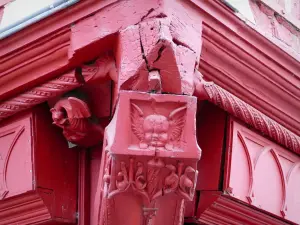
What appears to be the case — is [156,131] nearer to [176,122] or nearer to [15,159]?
[176,122]

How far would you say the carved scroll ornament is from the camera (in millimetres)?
3002

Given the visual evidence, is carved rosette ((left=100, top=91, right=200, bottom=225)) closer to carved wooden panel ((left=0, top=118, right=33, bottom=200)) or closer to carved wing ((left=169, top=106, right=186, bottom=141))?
carved wing ((left=169, top=106, right=186, bottom=141))

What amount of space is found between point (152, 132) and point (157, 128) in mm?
20

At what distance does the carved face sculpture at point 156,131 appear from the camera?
270 centimetres

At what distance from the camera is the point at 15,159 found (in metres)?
3.22

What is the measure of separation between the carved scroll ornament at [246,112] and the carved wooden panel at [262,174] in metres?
0.04

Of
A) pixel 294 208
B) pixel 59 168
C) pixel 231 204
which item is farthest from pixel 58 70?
pixel 294 208

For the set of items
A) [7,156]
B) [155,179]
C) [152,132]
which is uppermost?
[7,156]

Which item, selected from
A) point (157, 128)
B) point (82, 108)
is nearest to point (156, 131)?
point (157, 128)

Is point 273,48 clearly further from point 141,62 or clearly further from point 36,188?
point 36,188

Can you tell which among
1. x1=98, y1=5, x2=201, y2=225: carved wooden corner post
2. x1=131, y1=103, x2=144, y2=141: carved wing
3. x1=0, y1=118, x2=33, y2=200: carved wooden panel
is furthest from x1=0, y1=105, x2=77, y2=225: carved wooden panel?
x1=131, y1=103, x2=144, y2=141: carved wing

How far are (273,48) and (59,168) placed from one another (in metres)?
0.93

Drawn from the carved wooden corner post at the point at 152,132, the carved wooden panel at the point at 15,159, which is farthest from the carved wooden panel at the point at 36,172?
the carved wooden corner post at the point at 152,132

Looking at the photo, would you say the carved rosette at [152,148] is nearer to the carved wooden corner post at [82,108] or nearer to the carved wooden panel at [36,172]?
the carved wooden corner post at [82,108]
